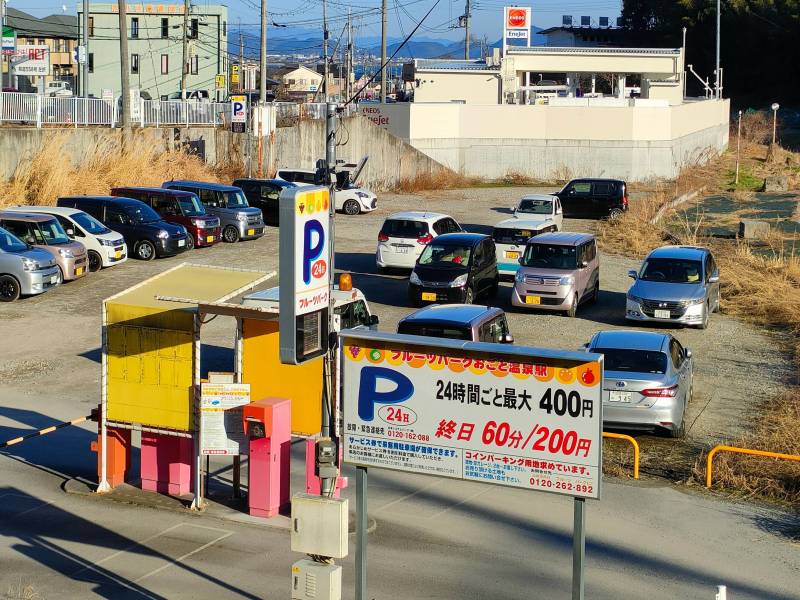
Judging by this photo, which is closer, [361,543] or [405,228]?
[361,543]

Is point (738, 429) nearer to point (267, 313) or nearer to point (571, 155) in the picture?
point (267, 313)

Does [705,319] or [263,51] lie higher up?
[263,51]

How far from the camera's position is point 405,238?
2984cm

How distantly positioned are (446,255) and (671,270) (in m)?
5.00

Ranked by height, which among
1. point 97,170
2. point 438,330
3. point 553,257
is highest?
point 97,170

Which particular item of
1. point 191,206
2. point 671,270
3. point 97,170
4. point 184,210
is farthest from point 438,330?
point 97,170

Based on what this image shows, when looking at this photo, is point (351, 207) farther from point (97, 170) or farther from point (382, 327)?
point (382, 327)

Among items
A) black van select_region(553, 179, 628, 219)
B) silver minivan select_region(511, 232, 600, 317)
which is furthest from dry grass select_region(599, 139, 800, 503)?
silver minivan select_region(511, 232, 600, 317)

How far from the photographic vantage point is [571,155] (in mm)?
56656

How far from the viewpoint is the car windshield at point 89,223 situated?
29875mm

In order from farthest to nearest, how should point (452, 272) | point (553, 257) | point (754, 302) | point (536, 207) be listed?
1. point (536, 207)
2. point (754, 302)
3. point (553, 257)
4. point (452, 272)

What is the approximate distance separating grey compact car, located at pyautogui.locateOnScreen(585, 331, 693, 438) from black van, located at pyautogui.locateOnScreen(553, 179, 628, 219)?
82.6 ft

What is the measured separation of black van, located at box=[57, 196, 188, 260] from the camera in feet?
104

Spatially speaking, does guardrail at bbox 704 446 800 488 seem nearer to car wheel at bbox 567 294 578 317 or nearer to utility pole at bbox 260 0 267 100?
car wheel at bbox 567 294 578 317
